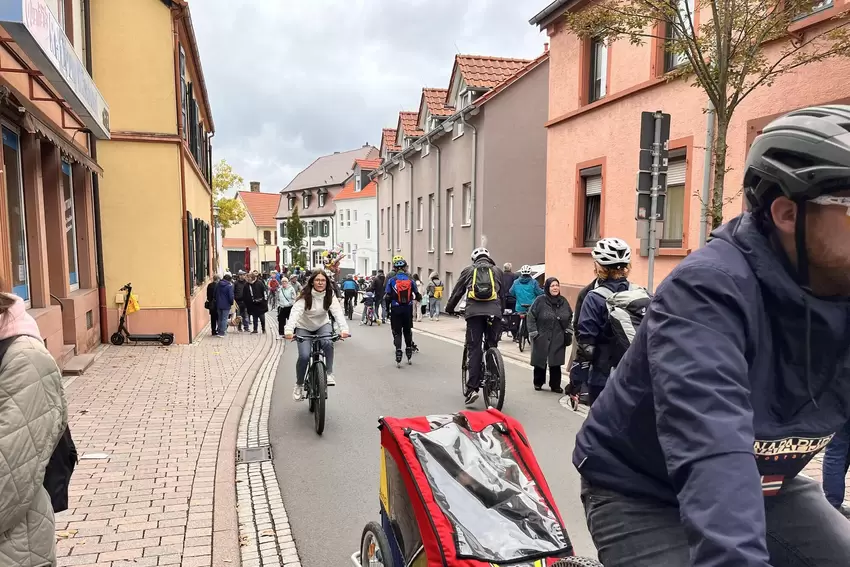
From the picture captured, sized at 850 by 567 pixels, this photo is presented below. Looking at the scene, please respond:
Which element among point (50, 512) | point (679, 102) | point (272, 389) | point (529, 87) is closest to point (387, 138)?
point (529, 87)

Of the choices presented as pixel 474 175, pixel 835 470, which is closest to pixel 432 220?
pixel 474 175

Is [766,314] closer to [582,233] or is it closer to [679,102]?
[679,102]

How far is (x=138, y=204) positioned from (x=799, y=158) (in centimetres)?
1380

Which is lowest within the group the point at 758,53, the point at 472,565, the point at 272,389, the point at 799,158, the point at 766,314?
the point at 272,389

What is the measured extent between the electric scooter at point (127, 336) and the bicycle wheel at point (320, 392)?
302 inches

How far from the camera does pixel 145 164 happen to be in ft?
42.5

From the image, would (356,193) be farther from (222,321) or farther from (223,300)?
(223,300)

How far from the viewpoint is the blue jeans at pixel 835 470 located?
13.4ft

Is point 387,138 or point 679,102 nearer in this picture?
point 679,102

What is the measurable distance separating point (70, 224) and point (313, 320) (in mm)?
7491

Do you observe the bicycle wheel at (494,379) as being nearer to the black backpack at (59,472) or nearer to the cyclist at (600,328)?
the cyclist at (600,328)

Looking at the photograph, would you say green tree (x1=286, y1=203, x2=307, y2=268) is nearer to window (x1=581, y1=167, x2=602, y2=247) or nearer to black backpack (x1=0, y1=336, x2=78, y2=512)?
window (x1=581, y1=167, x2=602, y2=247)

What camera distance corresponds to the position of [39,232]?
29.6ft

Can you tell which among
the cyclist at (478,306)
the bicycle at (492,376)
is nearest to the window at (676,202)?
the cyclist at (478,306)
